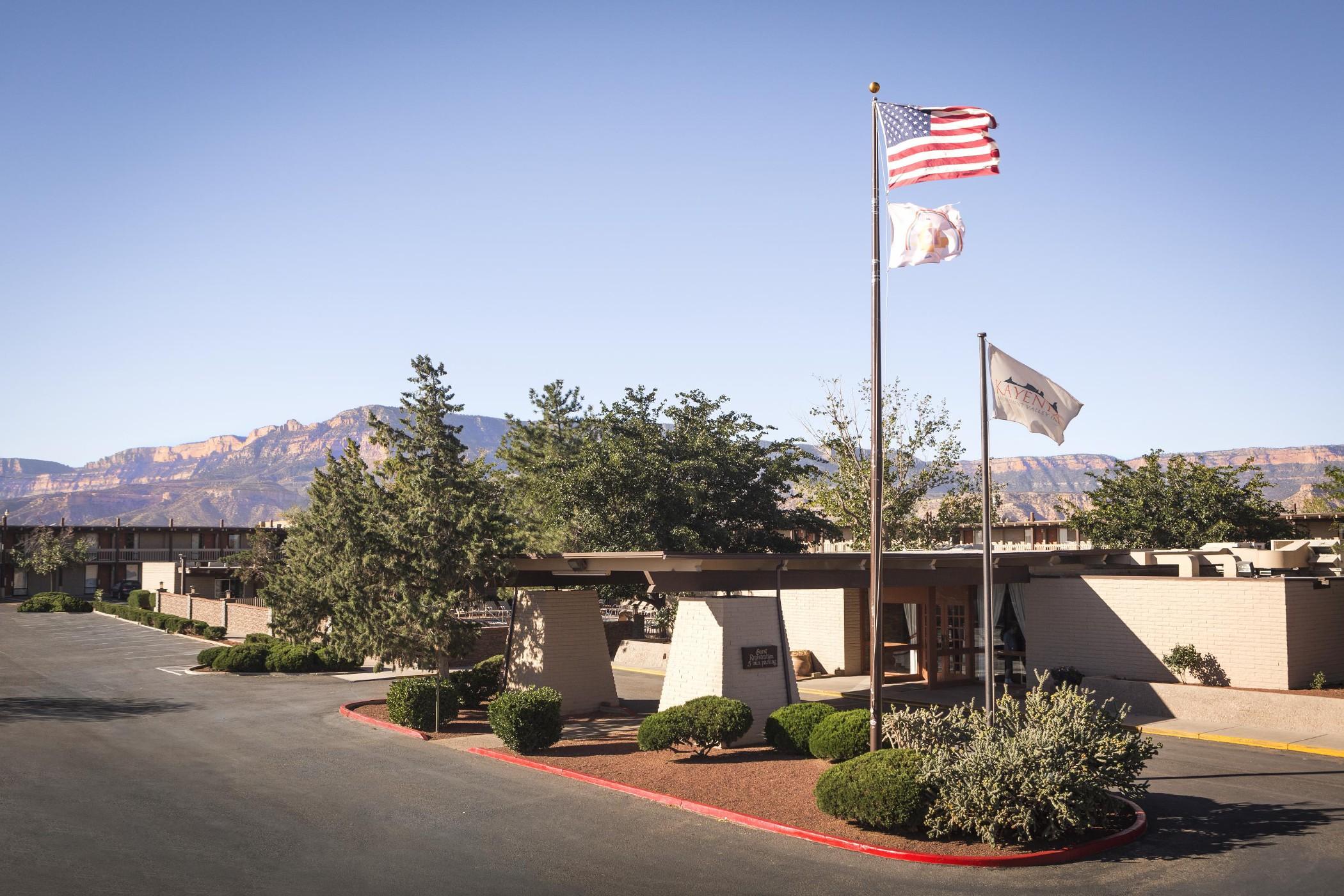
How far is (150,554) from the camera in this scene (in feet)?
341

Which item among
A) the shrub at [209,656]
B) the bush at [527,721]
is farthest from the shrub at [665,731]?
the shrub at [209,656]

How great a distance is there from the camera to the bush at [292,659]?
122 ft

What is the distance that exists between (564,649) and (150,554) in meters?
91.2

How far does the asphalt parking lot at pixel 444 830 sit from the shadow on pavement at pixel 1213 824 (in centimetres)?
5

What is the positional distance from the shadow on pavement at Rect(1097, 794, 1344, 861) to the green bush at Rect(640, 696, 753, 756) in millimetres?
7375

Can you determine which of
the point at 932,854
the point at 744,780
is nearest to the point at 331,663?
the point at 744,780

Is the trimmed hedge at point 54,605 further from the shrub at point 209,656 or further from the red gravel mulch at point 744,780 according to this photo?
the red gravel mulch at point 744,780

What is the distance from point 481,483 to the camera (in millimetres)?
27188

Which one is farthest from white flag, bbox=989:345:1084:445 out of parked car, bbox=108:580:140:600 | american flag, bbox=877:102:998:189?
parked car, bbox=108:580:140:600

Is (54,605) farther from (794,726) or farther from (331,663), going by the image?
(794,726)

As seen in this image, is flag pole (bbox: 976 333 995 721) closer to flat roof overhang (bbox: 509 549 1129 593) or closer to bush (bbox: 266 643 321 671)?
flat roof overhang (bbox: 509 549 1129 593)

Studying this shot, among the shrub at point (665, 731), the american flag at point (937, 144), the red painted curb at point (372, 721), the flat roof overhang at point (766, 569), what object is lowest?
the red painted curb at point (372, 721)

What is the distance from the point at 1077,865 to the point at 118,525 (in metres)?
110

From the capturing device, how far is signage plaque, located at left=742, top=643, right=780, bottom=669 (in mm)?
23000
